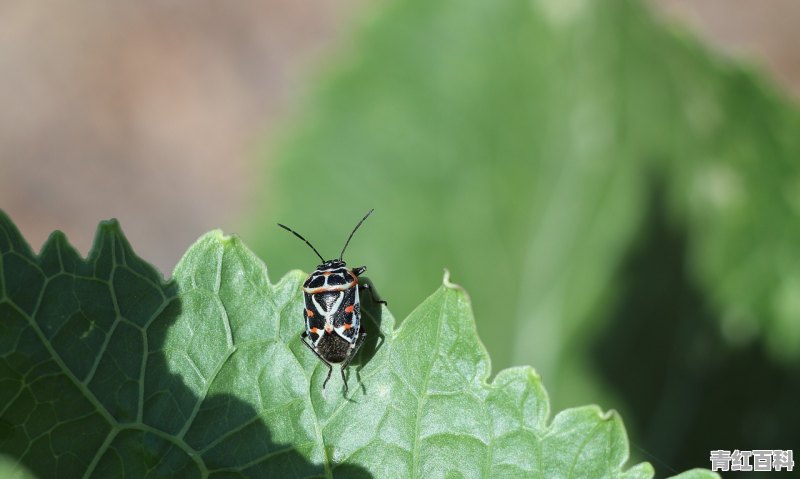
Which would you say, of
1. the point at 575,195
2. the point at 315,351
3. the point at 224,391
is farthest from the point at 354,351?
the point at 575,195

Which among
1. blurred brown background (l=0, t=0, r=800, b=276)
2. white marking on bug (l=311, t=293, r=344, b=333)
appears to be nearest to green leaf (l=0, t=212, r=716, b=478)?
white marking on bug (l=311, t=293, r=344, b=333)

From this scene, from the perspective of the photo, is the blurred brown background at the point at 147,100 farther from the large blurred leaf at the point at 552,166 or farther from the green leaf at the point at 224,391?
the green leaf at the point at 224,391

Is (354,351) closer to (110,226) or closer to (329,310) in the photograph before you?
(329,310)

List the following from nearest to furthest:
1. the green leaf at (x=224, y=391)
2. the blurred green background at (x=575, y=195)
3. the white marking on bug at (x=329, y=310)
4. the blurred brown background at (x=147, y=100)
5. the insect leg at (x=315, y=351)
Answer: the green leaf at (x=224, y=391) < the insect leg at (x=315, y=351) < the white marking on bug at (x=329, y=310) < the blurred green background at (x=575, y=195) < the blurred brown background at (x=147, y=100)

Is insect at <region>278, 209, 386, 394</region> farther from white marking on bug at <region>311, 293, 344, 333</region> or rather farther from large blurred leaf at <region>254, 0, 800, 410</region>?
large blurred leaf at <region>254, 0, 800, 410</region>

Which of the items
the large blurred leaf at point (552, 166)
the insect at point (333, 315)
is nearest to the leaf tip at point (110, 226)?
the insect at point (333, 315)

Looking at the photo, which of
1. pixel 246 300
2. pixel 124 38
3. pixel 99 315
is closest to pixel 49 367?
pixel 99 315
